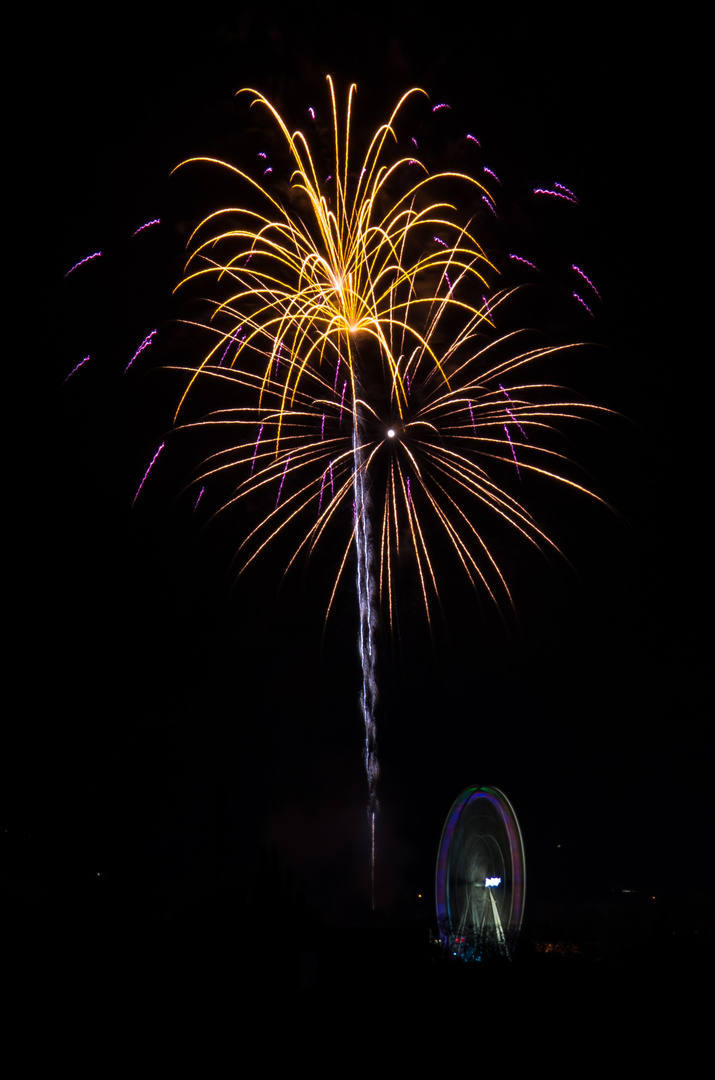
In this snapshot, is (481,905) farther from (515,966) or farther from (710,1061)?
(710,1061)

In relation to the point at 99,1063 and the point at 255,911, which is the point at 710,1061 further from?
the point at 255,911

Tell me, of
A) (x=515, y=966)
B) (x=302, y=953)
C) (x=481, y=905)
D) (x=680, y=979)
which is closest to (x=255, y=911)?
(x=302, y=953)

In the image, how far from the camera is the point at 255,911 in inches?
1057

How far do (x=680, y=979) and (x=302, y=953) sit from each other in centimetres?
972

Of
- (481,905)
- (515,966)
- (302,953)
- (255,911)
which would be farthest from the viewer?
(481,905)

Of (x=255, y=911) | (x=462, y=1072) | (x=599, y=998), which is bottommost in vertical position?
(x=462, y=1072)

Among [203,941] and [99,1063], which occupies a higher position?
[203,941]

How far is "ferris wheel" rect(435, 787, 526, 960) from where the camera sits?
1485 inches

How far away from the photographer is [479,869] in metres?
40.2

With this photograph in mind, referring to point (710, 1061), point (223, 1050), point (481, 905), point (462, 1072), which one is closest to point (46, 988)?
point (223, 1050)

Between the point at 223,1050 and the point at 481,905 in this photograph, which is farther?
the point at 481,905

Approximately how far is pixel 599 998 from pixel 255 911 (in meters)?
11.7

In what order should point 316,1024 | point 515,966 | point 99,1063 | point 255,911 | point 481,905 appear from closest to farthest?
1. point 99,1063
2. point 316,1024
3. point 515,966
4. point 255,911
5. point 481,905

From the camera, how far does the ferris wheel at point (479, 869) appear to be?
37.7 m
